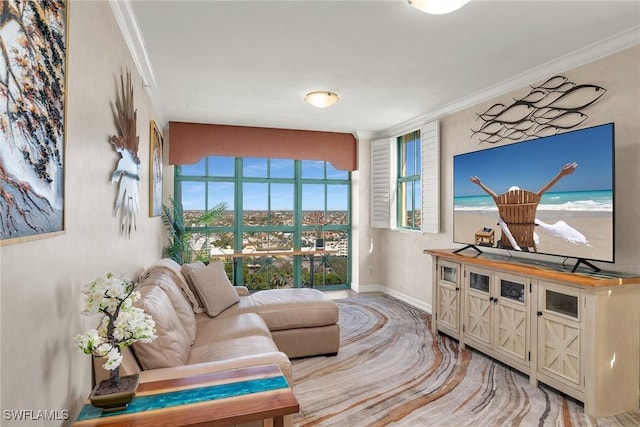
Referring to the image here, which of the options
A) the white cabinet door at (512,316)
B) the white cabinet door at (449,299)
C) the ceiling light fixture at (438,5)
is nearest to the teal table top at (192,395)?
the ceiling light fixture at (438,5)

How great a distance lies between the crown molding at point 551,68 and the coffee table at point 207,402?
9.82 feet

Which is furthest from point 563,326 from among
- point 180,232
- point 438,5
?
point 180,232

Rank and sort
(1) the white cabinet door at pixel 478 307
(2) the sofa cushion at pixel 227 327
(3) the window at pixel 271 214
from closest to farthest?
(2) the sofa cushion at pixel 227 327 → (1) the white cabinet door at pixel 478 307 → (3) the window at pixel 271 214

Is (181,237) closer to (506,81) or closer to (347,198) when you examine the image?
(347,198)

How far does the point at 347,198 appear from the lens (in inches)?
231

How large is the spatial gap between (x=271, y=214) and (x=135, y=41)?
335 cm

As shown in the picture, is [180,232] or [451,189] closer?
[451,189]

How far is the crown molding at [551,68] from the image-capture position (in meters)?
2.41

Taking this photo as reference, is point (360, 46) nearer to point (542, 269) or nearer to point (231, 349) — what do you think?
point (542, 269)

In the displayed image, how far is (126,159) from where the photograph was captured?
225 centimetres

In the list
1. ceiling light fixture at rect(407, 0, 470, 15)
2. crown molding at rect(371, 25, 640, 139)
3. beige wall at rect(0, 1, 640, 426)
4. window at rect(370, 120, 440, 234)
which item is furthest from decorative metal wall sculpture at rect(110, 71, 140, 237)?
window at rect(370, 120, 440, 234)

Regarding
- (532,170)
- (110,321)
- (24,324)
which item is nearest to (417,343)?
(532,170)

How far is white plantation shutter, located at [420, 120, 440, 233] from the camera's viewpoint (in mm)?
4258

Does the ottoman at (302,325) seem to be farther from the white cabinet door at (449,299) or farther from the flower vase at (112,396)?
the flower vase at (112,396)
